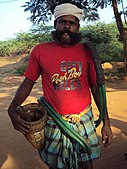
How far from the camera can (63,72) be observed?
6.81 ft

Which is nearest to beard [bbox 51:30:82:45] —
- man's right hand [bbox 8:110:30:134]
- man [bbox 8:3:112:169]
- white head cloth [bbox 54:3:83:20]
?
man [bbox 8:3:112:169]

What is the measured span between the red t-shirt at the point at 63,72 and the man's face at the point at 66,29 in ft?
0.19

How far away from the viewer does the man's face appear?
208 centimetres

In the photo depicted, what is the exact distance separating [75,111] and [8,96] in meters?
6.84

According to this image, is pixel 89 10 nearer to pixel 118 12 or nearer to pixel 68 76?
pixel 118 12

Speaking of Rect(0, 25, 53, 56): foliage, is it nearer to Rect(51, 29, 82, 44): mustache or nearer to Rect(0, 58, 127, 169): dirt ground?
Rect(0, 58, 127, 169): dirt ground

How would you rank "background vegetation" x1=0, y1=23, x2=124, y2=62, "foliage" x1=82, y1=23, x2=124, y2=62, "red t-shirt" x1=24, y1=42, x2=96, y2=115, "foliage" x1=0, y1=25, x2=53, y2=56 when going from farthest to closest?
"foliage" x1=0, y1=25, x2=53, y2=56 < "foliage" x1=82, y1=23, x2=124, y2=62 < "background vegetation" x1=0, y1=23, x2=124, y2=62 < "red t-shirt" x1=24, y1=42, x2=96, y2=115

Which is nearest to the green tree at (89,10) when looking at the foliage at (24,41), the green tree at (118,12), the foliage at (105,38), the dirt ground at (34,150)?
the green tree at (118,12)

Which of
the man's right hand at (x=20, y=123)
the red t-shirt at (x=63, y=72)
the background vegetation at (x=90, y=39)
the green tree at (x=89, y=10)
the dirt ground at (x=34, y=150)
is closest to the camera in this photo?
the man's right hand at (x=20, y=123)

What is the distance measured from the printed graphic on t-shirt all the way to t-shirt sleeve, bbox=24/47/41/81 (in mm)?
148

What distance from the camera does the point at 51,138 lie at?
2.13m

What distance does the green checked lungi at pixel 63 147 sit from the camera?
2125 mm

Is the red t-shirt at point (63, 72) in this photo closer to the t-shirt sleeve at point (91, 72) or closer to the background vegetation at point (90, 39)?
the t-shirt sleeve at point (91, 72)

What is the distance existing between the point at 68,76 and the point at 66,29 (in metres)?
0.36
